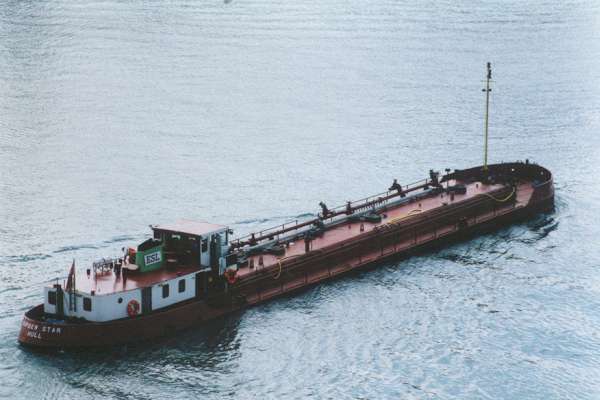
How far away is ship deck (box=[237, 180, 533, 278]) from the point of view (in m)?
54.9

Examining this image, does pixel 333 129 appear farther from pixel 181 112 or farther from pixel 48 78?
pixel 48 78

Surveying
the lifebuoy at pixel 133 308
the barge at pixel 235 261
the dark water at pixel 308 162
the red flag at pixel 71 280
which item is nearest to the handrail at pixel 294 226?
the barge at pixel 235 261

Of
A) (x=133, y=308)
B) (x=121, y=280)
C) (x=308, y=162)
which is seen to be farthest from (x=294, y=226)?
(x=308, y=162)

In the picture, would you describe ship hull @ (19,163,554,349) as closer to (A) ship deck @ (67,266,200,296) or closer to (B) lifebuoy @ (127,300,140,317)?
(B) lifebuoy @ (127,300,140,317)

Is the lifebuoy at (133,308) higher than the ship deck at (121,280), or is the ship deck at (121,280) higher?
the ship deck at (121,280)

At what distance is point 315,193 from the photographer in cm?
7225

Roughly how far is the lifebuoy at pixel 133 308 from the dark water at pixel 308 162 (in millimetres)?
1827

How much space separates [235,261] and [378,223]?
13998 millimetres

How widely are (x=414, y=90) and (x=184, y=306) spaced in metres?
62.1

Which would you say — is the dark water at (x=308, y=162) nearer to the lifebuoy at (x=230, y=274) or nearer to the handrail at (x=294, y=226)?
the lifebuoy at (x=230, y=274)

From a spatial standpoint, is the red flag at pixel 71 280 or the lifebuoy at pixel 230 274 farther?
the lifebuoy at pixel 230 274

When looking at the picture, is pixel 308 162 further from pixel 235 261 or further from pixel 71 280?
pixel 71 280

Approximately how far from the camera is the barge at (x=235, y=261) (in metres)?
45.7

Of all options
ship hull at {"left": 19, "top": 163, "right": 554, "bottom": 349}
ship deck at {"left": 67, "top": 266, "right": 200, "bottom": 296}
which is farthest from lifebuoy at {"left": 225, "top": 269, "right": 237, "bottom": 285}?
ship deck at {"left": 67, "top": 266, "right": 200, "bottom": 296}
